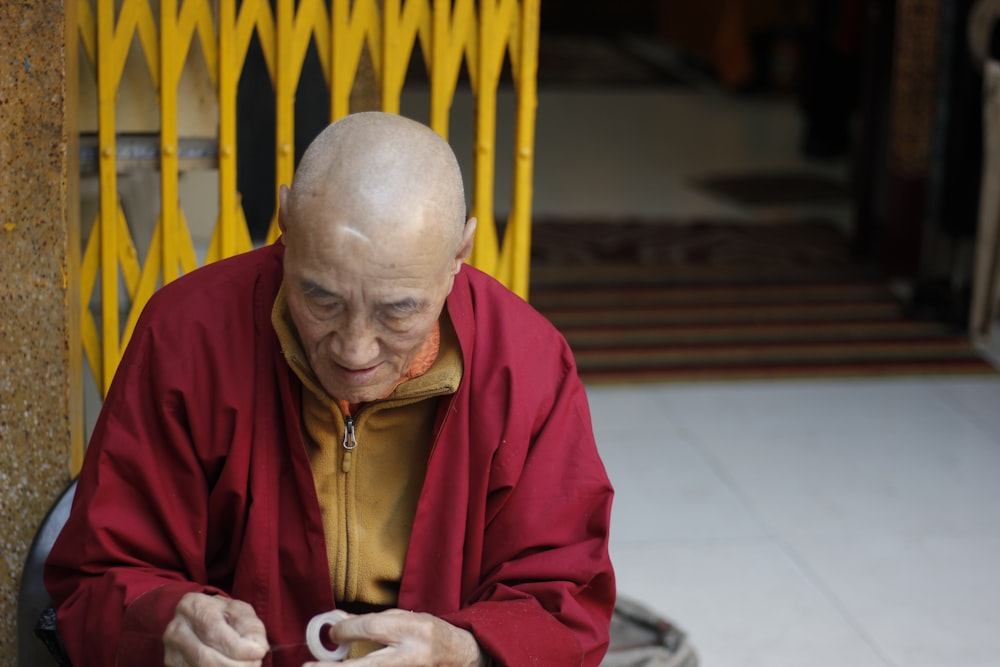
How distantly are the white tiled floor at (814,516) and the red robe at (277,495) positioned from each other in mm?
1314

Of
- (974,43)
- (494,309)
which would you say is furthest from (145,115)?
(974,43)

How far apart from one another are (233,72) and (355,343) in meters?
0.97

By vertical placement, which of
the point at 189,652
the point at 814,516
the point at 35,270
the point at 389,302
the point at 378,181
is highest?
the point at 378,181

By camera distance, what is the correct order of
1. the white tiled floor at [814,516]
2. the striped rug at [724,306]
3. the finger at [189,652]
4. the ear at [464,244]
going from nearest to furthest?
1. the finger at [189,652]
2. the ear at [464,244]
3. the white tiled floor at [814,516]
4. the striped rug at [724,306]

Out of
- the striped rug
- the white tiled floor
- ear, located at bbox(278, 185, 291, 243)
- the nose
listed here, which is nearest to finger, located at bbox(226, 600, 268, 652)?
the nose

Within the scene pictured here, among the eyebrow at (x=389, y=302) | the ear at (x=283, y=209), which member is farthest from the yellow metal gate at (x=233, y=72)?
the eyebrow at (x=389, y=302)

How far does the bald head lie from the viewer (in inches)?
64.3

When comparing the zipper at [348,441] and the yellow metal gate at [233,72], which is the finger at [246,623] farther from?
the yellow metal gate at [233,72]

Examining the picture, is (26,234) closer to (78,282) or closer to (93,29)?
(78,282)

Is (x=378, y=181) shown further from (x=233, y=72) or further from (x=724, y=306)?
(x=724, y=306)

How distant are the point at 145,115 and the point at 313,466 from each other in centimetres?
102

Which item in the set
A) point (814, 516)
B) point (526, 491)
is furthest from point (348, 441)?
point (814, 516)

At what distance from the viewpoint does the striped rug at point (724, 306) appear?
4941 mm

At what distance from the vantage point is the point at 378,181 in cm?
164
